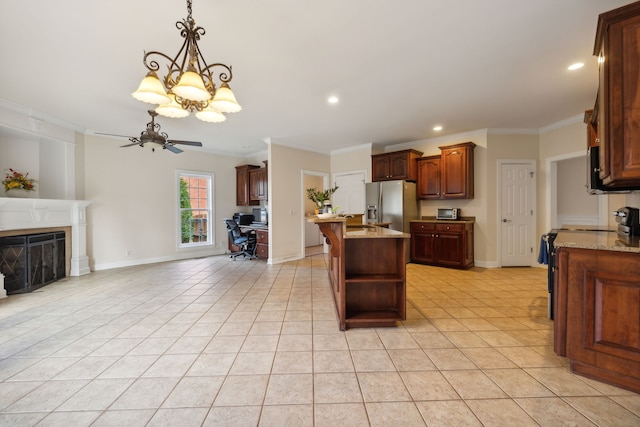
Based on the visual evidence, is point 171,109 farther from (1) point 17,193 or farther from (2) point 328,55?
(1) point 17,193

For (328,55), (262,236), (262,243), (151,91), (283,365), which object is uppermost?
(328,55)

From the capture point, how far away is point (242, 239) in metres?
5.95

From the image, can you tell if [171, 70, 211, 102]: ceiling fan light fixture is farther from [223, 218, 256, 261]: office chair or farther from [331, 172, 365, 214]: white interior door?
[331, 172, 365, 214]: white interior door

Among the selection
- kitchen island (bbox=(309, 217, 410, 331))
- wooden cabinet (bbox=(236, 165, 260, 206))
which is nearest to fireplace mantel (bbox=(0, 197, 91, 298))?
wooden cabinet (bbox=(236, 165, 260, 206))

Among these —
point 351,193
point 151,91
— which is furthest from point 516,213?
point 151,91

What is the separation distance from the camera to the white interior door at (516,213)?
16.2ft

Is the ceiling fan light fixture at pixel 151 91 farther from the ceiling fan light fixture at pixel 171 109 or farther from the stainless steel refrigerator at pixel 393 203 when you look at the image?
the stainless steel refrigerator at pixel 393 203

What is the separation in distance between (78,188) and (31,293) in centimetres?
195

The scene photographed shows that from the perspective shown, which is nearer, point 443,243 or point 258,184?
point 443,243

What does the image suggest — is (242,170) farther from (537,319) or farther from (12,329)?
(537,319)

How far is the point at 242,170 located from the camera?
274 inches

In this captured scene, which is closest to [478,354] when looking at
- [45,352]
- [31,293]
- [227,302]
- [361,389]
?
[361,389]

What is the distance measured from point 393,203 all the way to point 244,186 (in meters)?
3.85

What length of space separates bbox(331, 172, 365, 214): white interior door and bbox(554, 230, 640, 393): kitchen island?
4.43 meters
